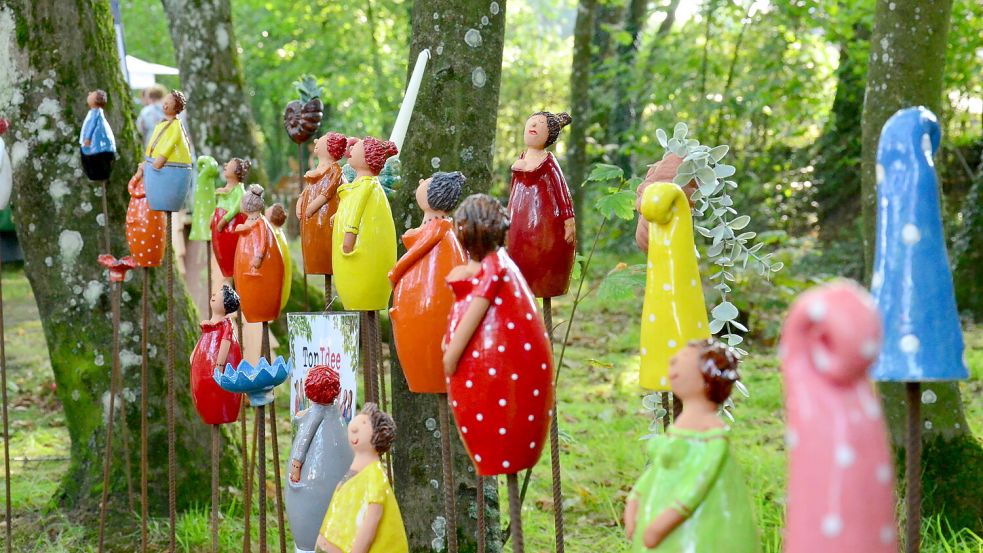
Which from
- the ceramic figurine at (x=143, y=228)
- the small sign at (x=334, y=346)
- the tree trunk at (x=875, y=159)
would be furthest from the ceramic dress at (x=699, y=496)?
the tree trunk at (x=875, y=159)

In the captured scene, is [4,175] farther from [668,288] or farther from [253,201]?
[668,288]

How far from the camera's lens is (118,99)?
3.42 metres

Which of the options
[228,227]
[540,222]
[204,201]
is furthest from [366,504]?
[204,201]

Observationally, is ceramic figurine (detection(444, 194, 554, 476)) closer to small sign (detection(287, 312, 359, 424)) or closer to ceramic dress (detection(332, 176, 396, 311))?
ceramic dress (detection(332, 176, 396, 311))

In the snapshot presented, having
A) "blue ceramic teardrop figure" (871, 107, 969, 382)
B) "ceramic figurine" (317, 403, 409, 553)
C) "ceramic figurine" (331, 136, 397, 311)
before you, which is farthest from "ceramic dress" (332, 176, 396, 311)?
"blue ceramic teardrop figure" (871, 107, 969, 382)

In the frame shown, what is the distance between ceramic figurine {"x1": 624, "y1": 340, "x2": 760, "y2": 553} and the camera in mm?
1372

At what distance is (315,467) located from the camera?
2094 millimetres

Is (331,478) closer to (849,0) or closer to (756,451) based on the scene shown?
(756,451)

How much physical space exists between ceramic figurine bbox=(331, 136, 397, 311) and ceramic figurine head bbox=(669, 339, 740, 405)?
36.5 inches

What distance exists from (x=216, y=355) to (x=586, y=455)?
8.60ft

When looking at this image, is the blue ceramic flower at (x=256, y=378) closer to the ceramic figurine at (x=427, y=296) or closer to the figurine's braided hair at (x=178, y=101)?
the ceramic figurine at (x=427, y=296)

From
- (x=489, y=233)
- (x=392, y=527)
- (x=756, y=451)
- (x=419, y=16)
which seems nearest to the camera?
(x=489, y=233)

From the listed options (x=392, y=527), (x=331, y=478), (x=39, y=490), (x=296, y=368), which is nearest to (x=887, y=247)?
(x=392, y=527)

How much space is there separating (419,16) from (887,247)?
1757 millimetres
